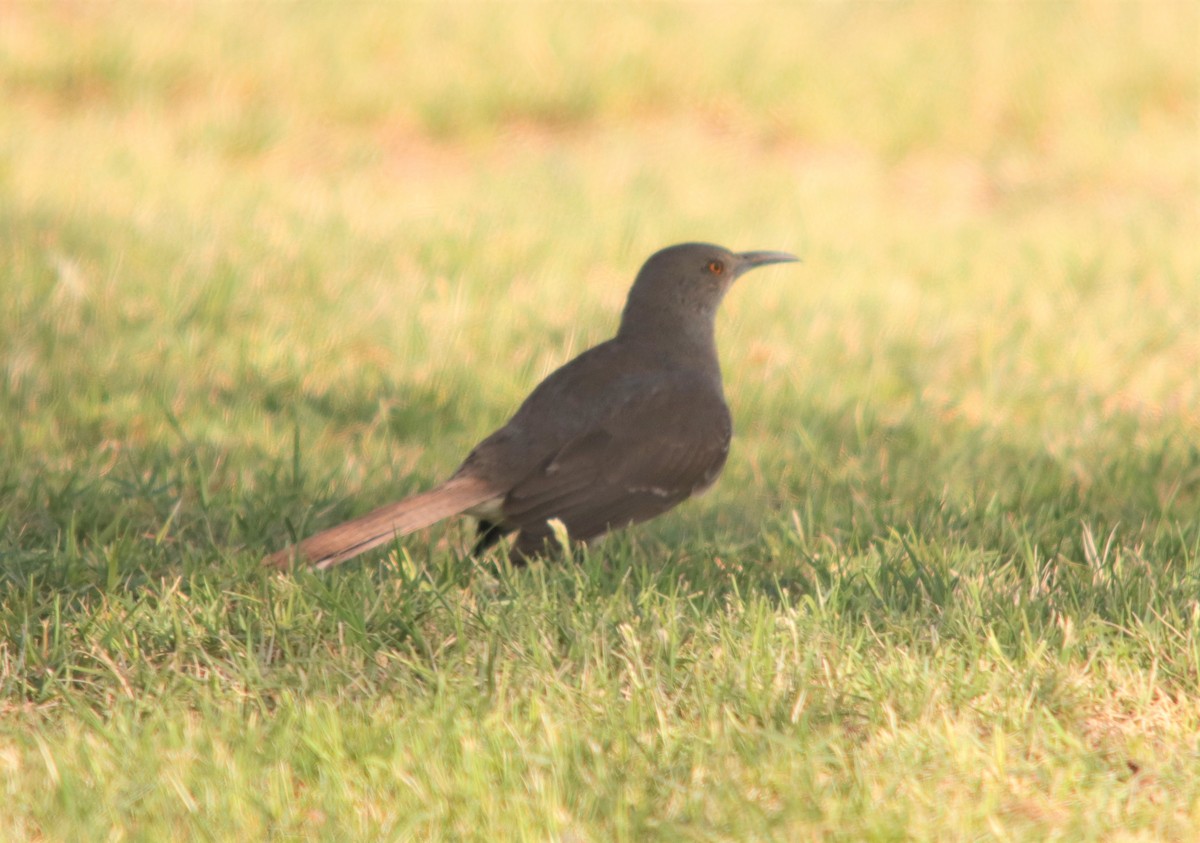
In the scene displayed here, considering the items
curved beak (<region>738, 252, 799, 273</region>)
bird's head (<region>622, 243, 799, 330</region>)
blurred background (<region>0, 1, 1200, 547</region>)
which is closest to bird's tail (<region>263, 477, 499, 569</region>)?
blurred background (<region>0, 1, 1200, 547</region>)

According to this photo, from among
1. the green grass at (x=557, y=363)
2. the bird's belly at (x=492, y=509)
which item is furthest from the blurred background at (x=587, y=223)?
the bird's belly at (x=492, y=509)

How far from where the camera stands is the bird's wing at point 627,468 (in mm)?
4855

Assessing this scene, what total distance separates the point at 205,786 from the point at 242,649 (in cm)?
70

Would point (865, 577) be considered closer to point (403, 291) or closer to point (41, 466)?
point (41, 466)

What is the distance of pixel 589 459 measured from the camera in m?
5.01

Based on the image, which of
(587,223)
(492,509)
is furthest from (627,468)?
(587,223)

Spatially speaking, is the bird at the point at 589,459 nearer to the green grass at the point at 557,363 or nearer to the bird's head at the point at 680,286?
the bird's head at the point at 680,286

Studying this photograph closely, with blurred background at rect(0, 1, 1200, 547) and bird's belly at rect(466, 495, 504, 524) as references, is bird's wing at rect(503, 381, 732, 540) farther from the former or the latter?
blurred background at rect(0, 1, 1200, 547)

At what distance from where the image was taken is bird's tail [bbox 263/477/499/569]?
14.4 feet

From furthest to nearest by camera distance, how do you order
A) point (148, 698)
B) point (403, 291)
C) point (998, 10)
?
point (998, 10)
point (403, 291)
point (148, 698)

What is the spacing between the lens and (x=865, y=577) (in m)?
4.30

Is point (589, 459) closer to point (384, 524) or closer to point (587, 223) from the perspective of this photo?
point (384, 524)

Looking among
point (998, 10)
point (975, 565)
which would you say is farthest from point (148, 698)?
point (998, 10)

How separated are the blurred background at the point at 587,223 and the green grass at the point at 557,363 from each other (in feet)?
0.14
